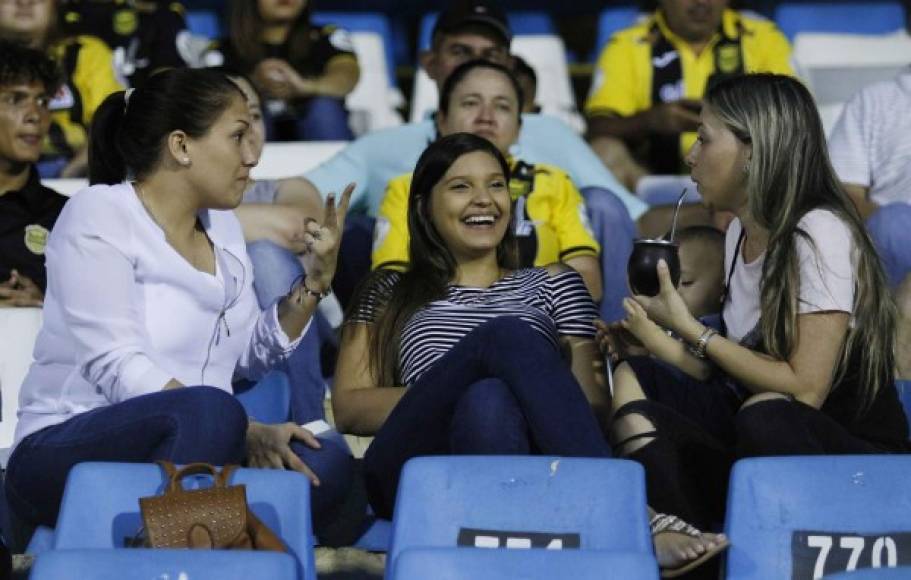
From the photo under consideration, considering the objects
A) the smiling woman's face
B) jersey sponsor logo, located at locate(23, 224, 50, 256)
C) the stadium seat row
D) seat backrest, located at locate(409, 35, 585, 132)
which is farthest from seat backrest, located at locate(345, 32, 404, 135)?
the stadium seat row

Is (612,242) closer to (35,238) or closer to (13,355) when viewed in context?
(35,238)

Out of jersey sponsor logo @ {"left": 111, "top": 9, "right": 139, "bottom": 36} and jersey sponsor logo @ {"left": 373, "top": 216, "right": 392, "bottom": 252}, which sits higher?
jersey sponsor logo @ {"left": 111, "top": 9, "right": 139, "bottom": 36}

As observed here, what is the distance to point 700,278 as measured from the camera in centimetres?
410

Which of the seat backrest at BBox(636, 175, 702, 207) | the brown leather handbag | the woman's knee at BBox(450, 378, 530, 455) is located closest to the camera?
the brown leather handbag

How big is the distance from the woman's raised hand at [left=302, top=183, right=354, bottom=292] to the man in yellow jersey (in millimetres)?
2305

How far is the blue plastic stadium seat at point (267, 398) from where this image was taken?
3730 mm

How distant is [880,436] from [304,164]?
2.38m

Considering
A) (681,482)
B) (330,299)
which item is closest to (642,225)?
(330,299)

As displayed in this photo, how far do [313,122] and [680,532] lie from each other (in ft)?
9.82

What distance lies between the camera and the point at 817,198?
3.46m

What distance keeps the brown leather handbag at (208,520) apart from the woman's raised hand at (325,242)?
Answer: 75 centimetres

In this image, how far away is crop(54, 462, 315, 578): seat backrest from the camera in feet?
9.37

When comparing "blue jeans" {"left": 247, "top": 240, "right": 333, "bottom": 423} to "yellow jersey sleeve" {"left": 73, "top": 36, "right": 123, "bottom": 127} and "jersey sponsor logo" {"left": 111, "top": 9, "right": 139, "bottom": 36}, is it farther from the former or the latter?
"jersey sponsor logo" {"left": 111, "top": 9, "right": 139, "bottom": 36}

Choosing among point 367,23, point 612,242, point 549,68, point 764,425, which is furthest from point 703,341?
point 367,23
